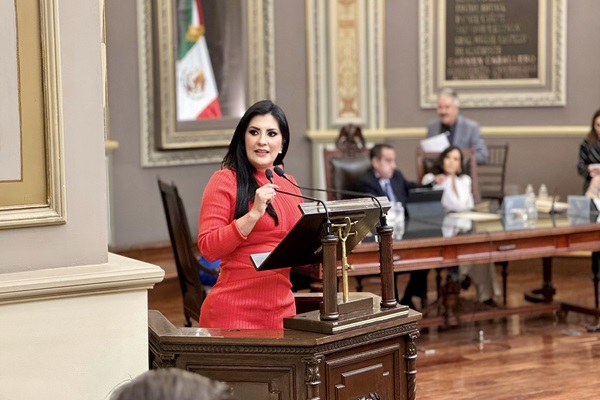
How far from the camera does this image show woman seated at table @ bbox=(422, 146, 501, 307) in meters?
7.13

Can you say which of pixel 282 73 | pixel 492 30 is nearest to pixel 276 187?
pixel 282 73

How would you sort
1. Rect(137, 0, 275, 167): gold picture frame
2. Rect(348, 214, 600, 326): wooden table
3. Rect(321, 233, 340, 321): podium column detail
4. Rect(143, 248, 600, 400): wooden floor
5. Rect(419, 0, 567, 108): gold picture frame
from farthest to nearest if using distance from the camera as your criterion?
Rect(419, 0, 567, 108): gold picture frame < Rect(137, 0, 275, 167): gold picture frame < Rect(348, 214, 600, 326): wooden table < Rect(143, 248, 600, 400): wooden floor < Rect(321, 233, 340, 321): podium column detail

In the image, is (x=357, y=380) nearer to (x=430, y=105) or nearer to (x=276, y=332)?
(x=276, y=332)

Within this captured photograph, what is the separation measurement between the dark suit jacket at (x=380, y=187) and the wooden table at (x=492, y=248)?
591mm

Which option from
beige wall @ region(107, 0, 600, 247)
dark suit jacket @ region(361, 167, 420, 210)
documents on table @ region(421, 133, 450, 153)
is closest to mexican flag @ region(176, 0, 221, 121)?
beige wall @ region(107, 0, 600, 247)

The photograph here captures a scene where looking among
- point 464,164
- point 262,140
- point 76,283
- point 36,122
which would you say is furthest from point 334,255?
point 464,164

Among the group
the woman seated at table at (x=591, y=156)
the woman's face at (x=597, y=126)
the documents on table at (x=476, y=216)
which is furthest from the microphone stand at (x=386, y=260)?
the woman's face at (x=597, y=126)

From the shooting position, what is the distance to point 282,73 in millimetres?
8859

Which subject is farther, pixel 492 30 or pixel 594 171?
pixel 492 30

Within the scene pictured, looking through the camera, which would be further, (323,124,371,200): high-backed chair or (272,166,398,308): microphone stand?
(323,124,371,200): high-backed chair

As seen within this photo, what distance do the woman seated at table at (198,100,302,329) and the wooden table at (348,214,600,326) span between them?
2176mm

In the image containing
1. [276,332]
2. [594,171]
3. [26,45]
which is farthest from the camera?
[594,171]

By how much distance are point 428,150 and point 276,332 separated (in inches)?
194

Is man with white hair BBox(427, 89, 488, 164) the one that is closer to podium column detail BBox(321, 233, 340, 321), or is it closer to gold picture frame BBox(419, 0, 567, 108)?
gold picture frame BBox(419, 0, 567, 108)
